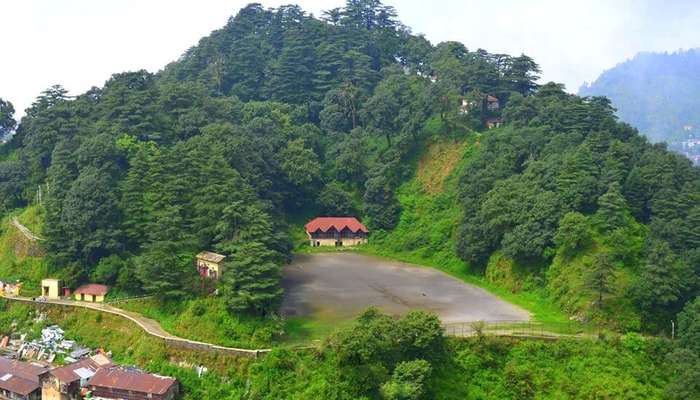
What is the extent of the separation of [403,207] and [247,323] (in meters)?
21.2

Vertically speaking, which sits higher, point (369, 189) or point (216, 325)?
point (369, 189)

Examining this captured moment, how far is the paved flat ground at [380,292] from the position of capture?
30516mm

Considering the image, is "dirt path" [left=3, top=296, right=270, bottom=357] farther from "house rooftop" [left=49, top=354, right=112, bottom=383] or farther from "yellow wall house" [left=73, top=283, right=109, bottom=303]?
"house rooftop" [left=49, top=354, right=112, bottom=383]

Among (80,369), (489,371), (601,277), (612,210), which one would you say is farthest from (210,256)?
(612,210)

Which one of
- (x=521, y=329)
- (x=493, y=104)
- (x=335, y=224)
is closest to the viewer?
(x=521, y=329)

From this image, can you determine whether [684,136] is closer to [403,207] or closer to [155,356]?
[403,207]

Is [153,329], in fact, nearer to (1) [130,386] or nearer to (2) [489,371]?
(1) [130,386]

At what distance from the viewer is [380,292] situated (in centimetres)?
3362

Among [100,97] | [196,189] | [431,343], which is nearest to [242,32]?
[100,97]

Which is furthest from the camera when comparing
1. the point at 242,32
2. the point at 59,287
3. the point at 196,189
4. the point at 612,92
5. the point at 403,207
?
the point at 612,92

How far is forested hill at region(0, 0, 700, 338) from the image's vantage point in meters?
30.9

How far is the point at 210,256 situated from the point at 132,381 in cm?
829

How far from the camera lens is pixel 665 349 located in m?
26.2

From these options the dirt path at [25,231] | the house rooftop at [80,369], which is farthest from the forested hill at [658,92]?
the house rooftop at [80,369]
